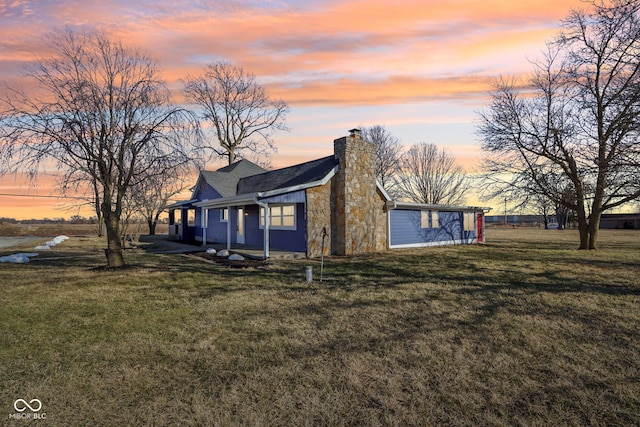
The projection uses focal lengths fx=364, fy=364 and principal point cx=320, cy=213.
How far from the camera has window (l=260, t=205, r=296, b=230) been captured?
55.3 ft

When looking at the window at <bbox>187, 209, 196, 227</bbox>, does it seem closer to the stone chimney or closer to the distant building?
the stone chimney

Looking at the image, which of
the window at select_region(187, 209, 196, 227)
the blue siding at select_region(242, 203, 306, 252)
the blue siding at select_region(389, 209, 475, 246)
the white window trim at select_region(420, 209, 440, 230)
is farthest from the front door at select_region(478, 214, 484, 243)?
the window at select_region(187, 209, 196, 227)

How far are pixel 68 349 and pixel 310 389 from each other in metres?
3.81

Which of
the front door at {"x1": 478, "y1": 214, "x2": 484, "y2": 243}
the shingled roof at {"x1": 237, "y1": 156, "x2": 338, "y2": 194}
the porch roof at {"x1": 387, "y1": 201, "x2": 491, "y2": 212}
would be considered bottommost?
the front door at {"x1": 478, "y1": 214, "x2": 484, "y2": 243}

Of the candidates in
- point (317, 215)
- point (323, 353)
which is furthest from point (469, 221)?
point (323, 353)

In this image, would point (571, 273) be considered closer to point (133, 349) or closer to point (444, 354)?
point (444, 354)

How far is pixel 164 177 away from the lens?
13.2m

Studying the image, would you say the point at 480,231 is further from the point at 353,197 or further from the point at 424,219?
the point at 353,197

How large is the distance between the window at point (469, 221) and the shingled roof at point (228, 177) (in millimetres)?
15320

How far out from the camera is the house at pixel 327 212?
631 inches

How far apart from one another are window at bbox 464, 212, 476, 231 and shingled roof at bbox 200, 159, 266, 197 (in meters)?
15.3

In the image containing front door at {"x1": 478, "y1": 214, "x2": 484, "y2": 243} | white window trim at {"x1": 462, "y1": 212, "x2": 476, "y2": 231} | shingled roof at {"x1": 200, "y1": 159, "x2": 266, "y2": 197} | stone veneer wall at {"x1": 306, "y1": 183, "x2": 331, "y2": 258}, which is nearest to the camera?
stone veneer wall at {"x1": 306, "y1": 183, "x2": 331, "y2": 258}

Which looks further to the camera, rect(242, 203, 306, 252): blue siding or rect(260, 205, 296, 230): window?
rect(260, 205, 296, 230): window

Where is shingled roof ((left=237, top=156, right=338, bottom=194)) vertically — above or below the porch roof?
above
